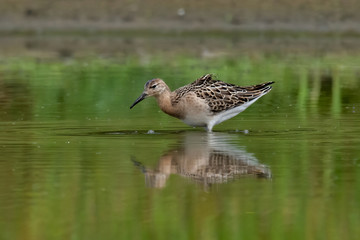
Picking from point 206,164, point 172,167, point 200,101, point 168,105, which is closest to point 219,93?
point 200,101

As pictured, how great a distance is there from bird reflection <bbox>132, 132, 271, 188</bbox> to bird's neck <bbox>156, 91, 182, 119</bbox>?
1189mm

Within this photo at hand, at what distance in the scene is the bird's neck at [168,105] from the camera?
13.2 metres

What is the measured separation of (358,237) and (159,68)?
1663cm

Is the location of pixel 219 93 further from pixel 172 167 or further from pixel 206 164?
pixel 172 167

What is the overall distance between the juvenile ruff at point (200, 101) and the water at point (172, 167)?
220mm

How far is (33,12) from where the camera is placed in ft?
104

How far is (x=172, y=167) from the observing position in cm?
988

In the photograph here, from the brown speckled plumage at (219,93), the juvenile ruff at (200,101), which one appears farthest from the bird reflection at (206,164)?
the brown speckled plumage at (219,93)

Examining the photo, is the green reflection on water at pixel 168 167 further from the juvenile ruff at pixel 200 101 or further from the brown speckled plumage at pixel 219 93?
the brown speckled plumage at pixel 219 93

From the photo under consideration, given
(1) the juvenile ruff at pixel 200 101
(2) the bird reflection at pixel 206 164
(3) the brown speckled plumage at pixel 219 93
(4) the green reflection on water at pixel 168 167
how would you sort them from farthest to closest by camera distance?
(3) the brown speckled plumage at pixel 219 93 < (1) the juvenile ruff at pixel 200 101 < (2) the bird reflection at pixel 206 164 < (4) the green reflection on water at pixel 168 167

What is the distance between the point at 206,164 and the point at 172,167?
353mm

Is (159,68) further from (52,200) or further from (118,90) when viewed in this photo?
(52,200)

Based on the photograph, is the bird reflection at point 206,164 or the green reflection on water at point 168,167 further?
the bird reflection at point 206,164

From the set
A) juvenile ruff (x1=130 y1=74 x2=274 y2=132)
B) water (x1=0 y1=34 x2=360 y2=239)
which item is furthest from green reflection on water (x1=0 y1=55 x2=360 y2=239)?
juvenile ruff (x1=130 y1=74 x2=274 y2=132)
